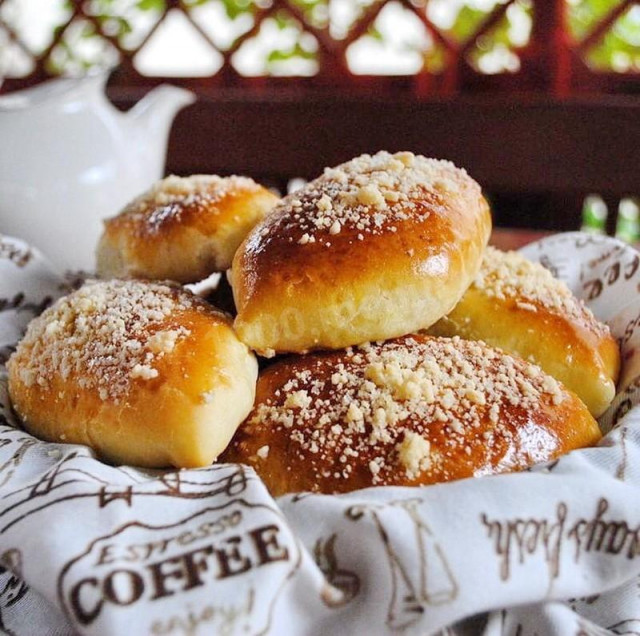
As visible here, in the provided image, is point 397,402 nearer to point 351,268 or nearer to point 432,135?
point 351,268

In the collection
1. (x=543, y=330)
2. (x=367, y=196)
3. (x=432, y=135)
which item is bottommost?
(x=432, y=135)

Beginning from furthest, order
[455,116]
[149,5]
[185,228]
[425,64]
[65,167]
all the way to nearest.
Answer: [149,5] → [425,64] → [455,116] → [65,167] → [185,228]

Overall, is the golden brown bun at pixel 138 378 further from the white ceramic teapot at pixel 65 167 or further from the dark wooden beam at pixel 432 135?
the dark wooden beam at pixel 432 135

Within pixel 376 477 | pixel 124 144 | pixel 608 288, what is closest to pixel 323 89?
pixel 124 144

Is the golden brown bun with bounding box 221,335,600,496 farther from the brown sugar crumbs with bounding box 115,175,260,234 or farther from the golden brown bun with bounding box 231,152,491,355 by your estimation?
the brown sugar crumbs with bounding box 115,175,260,234

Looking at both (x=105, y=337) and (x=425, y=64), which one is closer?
(x=105, y=337)

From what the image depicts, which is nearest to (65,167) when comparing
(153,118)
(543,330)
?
(153,118)

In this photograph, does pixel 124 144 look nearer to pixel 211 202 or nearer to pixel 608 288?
pixel 211 202
